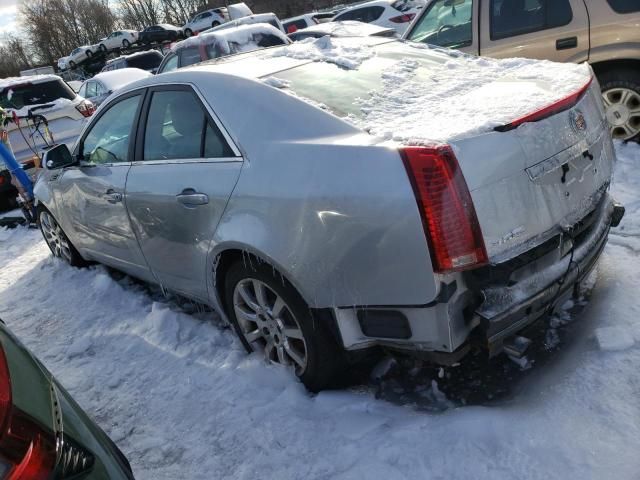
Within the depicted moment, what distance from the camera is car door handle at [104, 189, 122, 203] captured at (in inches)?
140

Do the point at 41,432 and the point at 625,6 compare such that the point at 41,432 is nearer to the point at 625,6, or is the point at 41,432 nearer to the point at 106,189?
the point at 106,189

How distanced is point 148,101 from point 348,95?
1379 millimetres

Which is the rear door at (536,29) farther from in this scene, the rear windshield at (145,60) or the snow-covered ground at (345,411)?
the rear windshield at (145,60)

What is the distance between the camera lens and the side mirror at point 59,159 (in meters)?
4.12

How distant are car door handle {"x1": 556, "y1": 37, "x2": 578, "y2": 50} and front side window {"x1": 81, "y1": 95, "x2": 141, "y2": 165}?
4007 mm

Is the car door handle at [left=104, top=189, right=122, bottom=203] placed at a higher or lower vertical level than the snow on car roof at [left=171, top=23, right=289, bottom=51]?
lower

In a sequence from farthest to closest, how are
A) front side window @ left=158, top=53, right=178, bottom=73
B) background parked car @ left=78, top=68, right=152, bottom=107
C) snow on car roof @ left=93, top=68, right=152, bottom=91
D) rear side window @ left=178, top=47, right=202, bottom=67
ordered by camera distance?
1. snow on car roof @ left=93, top=68, right=152, bottom=91
2. background parked car @ left=78, top=68, right=152, bottom=107
3. front side window @ left=158, top=53, right=178, bottom=73
4. rear side window @ left=178, top=47, right=202, bottom=67

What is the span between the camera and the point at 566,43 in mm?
5238

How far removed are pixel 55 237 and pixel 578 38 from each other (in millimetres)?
5307

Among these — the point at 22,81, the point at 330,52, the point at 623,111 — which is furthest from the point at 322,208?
the point at 22,81

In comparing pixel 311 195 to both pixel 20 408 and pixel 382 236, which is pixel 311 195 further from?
pixel 20 408

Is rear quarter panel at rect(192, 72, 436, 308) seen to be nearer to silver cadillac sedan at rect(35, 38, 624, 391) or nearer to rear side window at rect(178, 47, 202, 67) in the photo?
silver cadillac sedan at rect(35, 38, 624, 391)

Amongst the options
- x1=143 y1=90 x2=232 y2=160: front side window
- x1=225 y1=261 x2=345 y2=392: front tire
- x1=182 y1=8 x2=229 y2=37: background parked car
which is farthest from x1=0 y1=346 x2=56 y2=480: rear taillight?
x1=182 y1=8 x2=229 y2=37: background parked car

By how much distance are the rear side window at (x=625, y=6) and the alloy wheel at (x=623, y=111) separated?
2.23 feet
